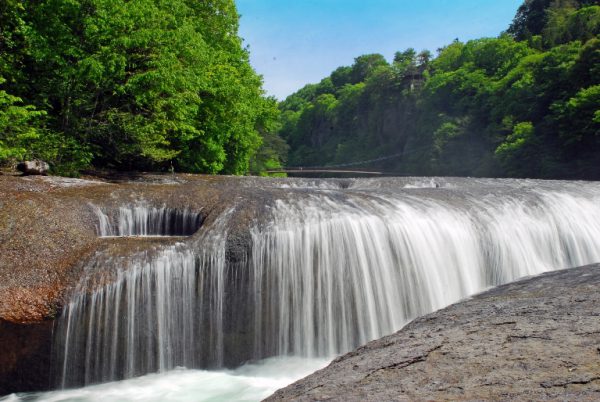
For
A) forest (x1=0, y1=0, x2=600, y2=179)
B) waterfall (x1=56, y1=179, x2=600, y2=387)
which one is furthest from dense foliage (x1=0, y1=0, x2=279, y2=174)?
waterfall (x1=56, y1=179, x2=600, y2=387)

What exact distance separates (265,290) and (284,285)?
0.38m

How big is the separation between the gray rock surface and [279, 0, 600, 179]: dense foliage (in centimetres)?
3514

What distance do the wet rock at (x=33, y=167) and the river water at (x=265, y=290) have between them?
14.5 feet

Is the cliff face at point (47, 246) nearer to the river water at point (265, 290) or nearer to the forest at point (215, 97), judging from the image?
the river water at point (265, 290)

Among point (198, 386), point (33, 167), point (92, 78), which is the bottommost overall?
point (198, 386)

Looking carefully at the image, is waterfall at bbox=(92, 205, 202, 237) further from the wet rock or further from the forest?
the wet rock

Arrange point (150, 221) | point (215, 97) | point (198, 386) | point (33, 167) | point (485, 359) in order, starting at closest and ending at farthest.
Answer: point (485, 359)
point (198, 386)
point (150, 221)
point (33, 167)
point (215, 97)

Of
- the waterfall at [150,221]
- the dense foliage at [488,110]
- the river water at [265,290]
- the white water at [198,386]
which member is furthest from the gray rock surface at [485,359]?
the dense foliage at [488,110]

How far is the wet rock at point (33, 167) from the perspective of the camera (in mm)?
12203

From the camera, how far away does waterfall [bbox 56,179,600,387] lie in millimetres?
7523

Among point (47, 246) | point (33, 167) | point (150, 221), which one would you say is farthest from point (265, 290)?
point (33, 167)

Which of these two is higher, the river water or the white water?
the river water

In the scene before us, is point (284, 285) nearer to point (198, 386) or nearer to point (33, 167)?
point (198, 386)

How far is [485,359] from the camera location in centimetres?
330
